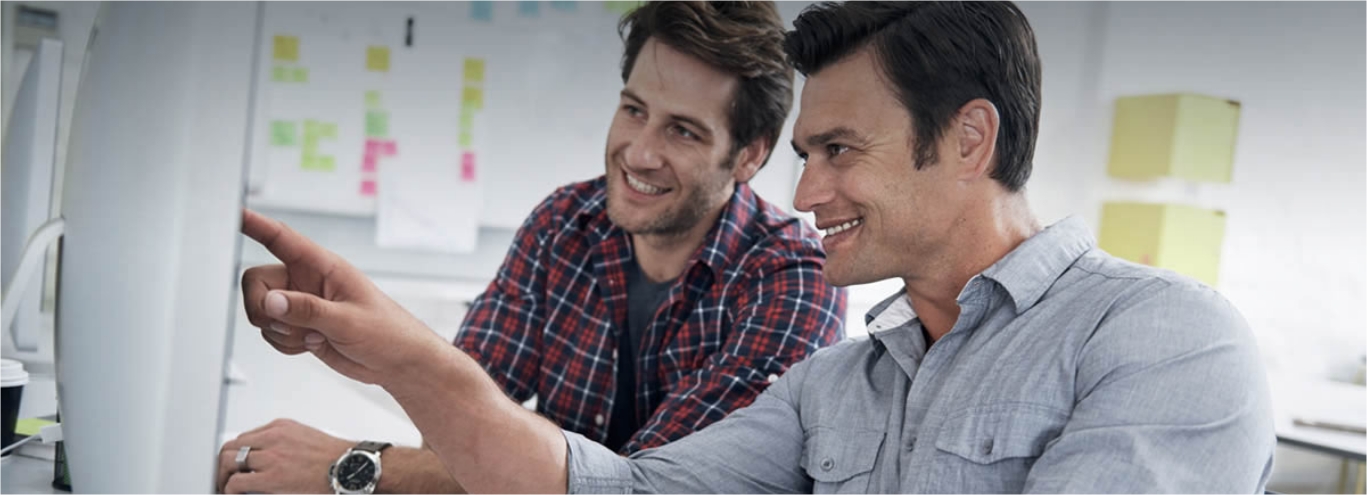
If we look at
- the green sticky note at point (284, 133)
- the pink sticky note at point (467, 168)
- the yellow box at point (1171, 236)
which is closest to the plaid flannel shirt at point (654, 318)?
the pink sticky note at point (467, 168)

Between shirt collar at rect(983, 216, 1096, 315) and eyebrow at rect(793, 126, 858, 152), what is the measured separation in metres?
0.19

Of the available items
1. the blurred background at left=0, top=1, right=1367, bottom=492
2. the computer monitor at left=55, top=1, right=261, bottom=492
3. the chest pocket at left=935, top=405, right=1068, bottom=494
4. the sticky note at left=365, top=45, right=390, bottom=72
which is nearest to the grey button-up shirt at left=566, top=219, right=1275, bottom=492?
the chest pocket at left=935, top=405, right=1068, bottom=494

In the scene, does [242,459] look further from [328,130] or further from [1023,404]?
[328,130]

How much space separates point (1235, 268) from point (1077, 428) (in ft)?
12.9

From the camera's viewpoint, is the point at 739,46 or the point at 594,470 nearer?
the point at 594,470

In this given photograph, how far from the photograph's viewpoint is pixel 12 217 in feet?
1.61

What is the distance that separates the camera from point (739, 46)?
4.66 ft

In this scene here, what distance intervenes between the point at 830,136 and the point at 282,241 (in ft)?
2.03

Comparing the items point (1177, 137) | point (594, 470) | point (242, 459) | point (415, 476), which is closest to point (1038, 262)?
point (594, 470)

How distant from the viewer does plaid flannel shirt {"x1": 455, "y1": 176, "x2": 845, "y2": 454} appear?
122 centimetres

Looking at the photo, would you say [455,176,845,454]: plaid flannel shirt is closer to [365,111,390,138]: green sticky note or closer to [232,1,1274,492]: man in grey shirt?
[232,1,1274,492]: man in grey shirt

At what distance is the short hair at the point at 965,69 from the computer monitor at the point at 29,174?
0.72m

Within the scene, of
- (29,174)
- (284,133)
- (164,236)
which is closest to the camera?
(164,236)

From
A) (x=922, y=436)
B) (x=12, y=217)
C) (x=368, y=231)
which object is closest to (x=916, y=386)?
(x=922, y=436)
